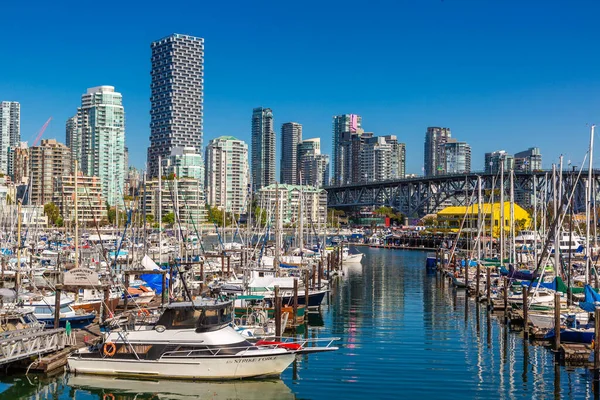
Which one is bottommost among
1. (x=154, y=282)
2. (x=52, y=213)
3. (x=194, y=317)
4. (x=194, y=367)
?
(x=194, y=367)

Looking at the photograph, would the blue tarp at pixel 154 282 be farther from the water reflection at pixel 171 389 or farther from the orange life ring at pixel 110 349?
the water reflection at pixel 171 389

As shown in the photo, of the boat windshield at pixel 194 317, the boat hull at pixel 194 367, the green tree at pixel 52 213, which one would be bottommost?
the boat hull at pixel 194 367

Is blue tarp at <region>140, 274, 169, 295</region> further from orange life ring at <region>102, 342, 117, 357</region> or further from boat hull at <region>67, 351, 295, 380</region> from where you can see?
boat hull at <region>67, 351, 295, 380</region>

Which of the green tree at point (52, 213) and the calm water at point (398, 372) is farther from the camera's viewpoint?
the green tree at point (52, 213)

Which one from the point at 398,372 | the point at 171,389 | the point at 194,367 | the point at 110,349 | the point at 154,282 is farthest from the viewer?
the point at 154,282

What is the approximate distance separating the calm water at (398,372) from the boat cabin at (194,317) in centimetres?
226

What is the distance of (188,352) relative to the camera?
29.0m

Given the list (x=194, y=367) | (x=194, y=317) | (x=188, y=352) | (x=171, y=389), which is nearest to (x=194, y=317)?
(x=194, y=317)

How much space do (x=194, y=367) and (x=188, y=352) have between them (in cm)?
63

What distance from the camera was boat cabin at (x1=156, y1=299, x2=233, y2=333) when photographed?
1143 inches

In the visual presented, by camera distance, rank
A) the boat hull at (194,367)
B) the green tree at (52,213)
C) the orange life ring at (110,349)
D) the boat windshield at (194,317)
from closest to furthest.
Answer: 1. the boat hull at (194,367)
2. the boat windshield at (194,317)
3. the orange life ring at (110,349)
4. the green tree at (52,213)

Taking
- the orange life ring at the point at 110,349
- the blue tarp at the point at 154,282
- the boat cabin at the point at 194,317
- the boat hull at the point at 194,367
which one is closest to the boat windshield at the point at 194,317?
the boat cabin at the point at 194,317

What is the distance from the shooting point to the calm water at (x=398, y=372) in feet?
93.9

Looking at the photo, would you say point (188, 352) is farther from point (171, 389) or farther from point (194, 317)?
point (171, 389)
